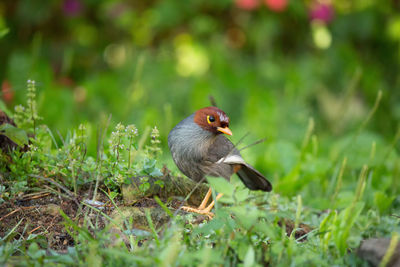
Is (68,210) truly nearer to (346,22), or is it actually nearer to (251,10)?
(251,10)

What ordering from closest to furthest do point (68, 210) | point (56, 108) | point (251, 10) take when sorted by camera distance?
point (68, 210), point (56, 108), point (251, 10)

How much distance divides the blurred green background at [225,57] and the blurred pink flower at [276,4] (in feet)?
0.05

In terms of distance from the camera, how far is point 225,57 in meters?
6.79

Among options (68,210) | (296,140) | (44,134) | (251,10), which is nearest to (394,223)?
(68,210)

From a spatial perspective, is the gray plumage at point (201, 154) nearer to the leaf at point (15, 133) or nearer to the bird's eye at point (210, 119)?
the bird's eye at point (210, 119)

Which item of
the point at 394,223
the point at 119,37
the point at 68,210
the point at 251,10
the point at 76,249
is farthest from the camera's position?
the point at 119,37

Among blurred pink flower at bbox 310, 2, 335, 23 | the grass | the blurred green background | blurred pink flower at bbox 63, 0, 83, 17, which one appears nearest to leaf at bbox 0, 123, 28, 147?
the grass

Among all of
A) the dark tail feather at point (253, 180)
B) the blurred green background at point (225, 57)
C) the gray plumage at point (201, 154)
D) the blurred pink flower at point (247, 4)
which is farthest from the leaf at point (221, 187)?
the blurred pink flower at point (247, 4)

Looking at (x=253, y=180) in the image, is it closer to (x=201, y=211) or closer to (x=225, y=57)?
(x=201, y=211)

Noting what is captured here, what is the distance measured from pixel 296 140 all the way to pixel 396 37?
203 centimetres

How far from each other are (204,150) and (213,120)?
→ 16cm

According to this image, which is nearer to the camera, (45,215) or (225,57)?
(45,215)

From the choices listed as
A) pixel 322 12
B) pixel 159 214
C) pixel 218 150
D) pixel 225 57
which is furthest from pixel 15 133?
pixel 322 12

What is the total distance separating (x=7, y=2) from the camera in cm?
660
